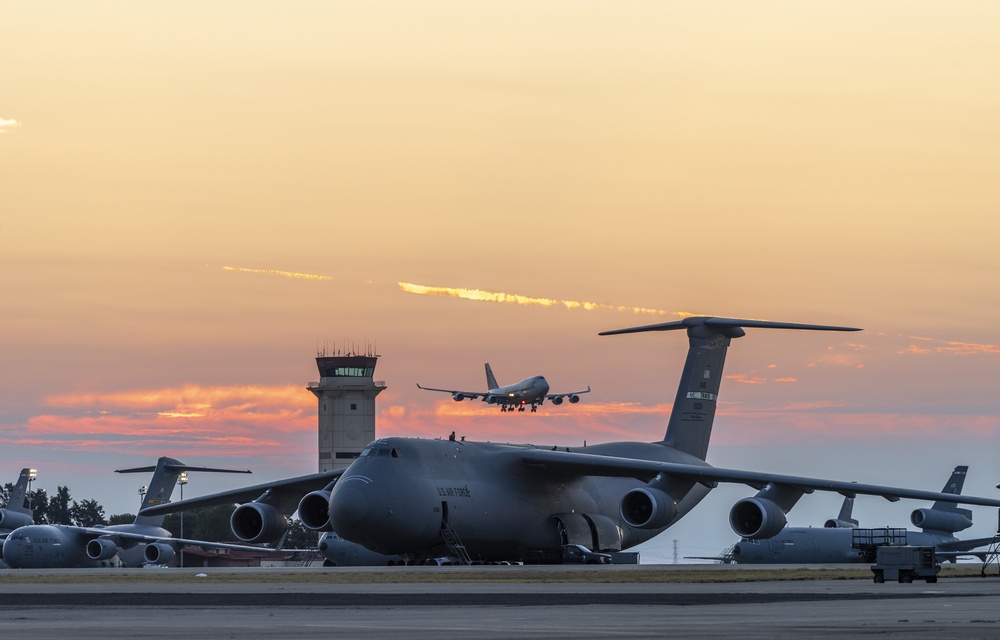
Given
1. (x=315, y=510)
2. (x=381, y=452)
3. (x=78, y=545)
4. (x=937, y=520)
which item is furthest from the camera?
(x=937, y=520)

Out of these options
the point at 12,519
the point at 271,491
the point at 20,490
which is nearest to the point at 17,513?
the point at 12,519

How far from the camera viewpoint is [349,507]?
36.4m

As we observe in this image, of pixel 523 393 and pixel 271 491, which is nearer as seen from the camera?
pixel 271 491

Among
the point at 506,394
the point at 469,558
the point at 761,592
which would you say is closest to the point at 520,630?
the point at 761,592

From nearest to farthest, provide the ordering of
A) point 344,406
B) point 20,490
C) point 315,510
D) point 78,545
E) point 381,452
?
point 381,452, point 315,510, point 78,545, point 20,490, point 344,406

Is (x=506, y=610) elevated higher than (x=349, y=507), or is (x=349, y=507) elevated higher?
(x=349, y=507)

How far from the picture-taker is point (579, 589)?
75.3ft

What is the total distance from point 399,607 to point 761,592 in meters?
6.60

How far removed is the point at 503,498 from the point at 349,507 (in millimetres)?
6483

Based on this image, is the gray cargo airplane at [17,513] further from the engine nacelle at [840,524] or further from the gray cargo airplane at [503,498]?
the engine nacelle at [840,524]

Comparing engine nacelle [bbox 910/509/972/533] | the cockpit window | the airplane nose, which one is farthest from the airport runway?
engine nacelle [bbox 910/509/972/533]

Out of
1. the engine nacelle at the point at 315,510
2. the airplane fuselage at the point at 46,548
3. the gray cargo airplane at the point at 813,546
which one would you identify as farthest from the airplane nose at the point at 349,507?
the gray cargo airplane at the point at 813,546

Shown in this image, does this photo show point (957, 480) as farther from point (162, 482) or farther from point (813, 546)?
point (162, 482)

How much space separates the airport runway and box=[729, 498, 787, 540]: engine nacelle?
1172 centimetres
